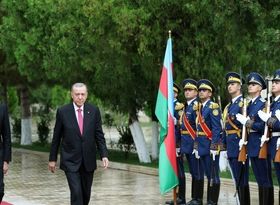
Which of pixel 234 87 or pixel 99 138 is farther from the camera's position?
pixel 234 87

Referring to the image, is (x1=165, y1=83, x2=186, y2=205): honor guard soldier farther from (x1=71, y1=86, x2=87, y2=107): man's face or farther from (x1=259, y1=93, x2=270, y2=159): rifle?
(x1=71, y1=86, x2=87, y2=107): man's face

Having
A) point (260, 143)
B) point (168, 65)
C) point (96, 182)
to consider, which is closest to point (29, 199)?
point (96, 182)

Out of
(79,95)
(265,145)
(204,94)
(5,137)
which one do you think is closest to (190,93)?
(204,94)

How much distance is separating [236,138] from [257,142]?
0.51 metres

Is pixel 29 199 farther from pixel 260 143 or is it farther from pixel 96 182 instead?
pixel 260 143

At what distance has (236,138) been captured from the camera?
30.1 feet

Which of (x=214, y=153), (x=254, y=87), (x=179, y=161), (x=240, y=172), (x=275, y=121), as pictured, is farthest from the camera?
(x=179, y=161)

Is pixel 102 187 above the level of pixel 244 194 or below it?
below

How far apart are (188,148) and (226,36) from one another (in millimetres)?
3662

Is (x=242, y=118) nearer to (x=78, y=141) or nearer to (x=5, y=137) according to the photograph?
(x=78, y=141)

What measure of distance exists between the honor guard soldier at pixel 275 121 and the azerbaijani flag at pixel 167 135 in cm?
180

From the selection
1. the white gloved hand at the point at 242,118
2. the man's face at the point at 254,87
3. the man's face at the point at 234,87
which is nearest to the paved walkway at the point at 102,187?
the man's face at the point at 234,87

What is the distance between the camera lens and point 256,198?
36.7ft

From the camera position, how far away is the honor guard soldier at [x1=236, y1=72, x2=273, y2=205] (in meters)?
8.70
